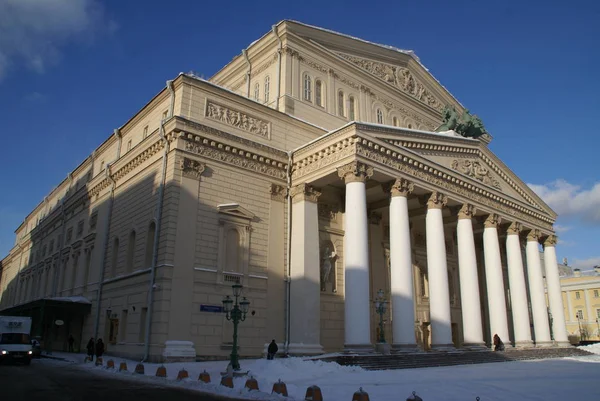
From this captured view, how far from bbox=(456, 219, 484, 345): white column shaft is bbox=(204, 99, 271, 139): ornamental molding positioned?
12107mm

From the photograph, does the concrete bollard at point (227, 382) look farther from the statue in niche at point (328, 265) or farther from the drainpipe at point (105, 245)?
the drainpipe at point (105, 245)

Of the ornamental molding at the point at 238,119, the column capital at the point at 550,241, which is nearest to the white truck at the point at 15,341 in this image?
the ornamental molding at the point at 238,119

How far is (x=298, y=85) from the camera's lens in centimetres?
2850

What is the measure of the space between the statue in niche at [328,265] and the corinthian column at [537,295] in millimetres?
14986

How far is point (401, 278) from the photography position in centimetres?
2206

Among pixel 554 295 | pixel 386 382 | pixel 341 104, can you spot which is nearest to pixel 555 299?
pixel 554 295

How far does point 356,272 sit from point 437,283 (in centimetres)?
537

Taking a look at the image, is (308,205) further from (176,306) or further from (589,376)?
(589,376)

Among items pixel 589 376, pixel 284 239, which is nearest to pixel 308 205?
pixel 284 239

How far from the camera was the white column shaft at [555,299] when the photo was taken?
32.9m

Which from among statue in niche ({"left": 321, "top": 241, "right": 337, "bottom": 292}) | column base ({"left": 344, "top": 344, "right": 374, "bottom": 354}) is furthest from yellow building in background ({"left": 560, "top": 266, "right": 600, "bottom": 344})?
column base ({"left": 344, "top": 344, "right": 374, "bottom": 354})

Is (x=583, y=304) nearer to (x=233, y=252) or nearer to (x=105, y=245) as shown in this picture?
(x=233, y=252)

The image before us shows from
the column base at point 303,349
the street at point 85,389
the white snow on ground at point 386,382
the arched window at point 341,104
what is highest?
the arched window at point 341,104

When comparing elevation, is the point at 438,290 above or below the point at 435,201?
below
